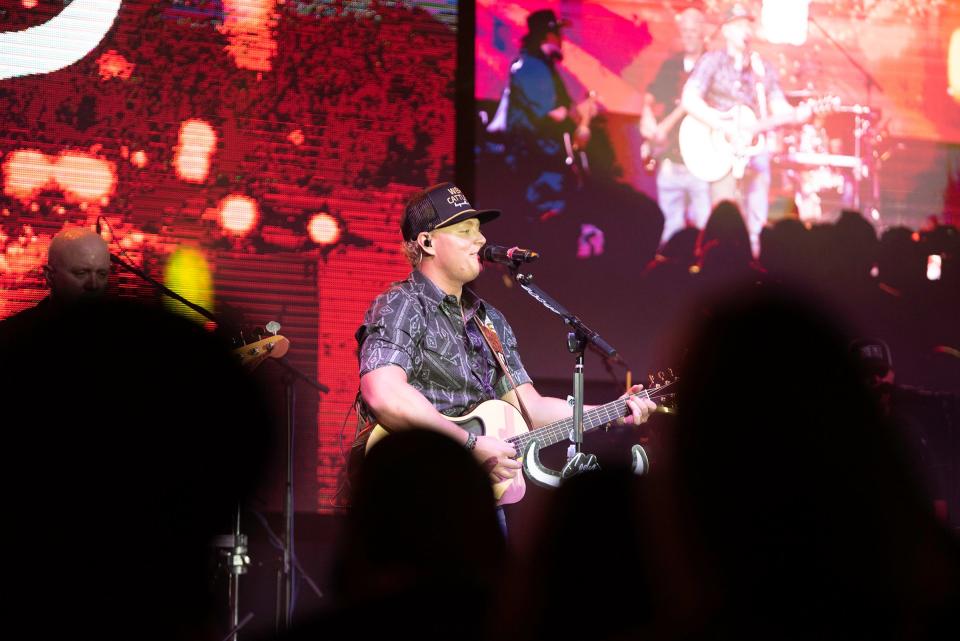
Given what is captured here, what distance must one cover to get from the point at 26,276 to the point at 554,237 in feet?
9.18

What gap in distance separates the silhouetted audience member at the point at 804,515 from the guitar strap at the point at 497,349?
2794 mm

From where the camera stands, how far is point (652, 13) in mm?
6703

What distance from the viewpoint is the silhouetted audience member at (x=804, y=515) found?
1.46 m

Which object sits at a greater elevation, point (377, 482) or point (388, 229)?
point (377, 482)

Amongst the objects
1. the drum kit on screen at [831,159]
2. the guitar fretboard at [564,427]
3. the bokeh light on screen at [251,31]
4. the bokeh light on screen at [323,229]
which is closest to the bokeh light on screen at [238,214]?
the bokeh light on screen at [323,229]

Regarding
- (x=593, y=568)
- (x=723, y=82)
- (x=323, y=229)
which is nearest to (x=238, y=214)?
(x=323, y=229)

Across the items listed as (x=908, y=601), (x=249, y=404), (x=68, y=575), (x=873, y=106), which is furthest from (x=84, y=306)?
(x=873, y=106)

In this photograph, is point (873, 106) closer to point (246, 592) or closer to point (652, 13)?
point (652, 13)

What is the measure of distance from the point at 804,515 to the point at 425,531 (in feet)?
2.68

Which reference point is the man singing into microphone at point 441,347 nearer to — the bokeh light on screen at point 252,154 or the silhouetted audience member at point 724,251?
the bokeh light on screen at point 252,154

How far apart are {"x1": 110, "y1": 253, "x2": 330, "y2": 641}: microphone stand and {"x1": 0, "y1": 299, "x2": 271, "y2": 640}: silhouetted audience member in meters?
2.33

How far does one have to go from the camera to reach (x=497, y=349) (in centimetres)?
448

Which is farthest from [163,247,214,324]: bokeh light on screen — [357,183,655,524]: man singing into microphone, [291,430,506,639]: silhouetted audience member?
[291,430,506,639]: silhouetted audience member

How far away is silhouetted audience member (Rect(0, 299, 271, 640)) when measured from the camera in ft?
6.94
